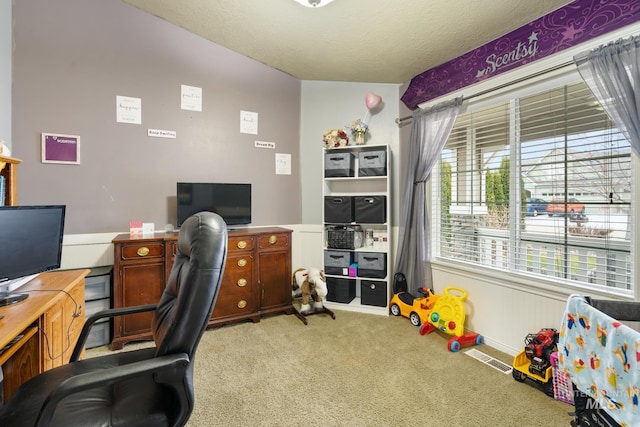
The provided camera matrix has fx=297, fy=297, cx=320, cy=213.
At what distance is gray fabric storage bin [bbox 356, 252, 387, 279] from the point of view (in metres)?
3.13

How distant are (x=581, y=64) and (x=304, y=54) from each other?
2.22 meters

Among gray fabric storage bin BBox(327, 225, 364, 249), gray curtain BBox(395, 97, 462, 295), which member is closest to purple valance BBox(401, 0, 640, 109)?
gray curtain BBox(395, 97, 462, 295)

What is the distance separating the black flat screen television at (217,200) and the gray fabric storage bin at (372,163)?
1231 mm

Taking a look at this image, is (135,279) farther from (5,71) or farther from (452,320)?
(452,320)

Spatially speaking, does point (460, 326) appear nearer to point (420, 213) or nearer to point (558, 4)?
point (420, 213)

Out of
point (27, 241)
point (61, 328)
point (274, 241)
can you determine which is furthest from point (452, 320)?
point (27, 241)

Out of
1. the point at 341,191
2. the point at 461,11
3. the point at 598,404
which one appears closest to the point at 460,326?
the point at 598,404

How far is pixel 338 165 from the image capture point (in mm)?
3275

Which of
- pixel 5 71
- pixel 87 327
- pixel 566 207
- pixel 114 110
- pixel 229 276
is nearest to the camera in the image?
pixel 87 327

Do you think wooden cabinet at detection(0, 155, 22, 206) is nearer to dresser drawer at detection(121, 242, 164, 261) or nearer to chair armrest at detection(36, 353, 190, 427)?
dresser drawer at detection(121, 242, 164, 261)

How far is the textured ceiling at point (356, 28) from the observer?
217cm

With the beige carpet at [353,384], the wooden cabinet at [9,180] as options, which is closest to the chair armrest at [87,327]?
the beige carpet at [353,384]

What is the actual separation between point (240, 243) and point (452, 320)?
2.01 metres

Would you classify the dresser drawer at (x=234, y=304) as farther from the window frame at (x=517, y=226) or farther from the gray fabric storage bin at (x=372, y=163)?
the window frame at (x=517, y=226)
